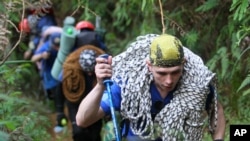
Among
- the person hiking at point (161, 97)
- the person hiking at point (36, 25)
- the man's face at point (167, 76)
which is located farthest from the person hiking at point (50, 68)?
the man's face at point (167, 76)

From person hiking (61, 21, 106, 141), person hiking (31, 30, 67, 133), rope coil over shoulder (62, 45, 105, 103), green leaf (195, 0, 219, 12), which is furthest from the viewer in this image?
person hiking (31, 30, 67, 133)

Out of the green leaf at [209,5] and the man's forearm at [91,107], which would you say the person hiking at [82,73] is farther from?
the man's forearm at [91,107]

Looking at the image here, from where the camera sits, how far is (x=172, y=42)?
18.2 ft

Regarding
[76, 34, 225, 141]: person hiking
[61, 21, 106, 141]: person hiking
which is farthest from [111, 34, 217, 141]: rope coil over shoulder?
[61, 21, 106, 141]: person hiking

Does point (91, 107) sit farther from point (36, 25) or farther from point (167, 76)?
point (36, 25)

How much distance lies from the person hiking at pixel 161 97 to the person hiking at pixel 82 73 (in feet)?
8.53

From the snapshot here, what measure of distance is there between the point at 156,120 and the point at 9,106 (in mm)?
1326

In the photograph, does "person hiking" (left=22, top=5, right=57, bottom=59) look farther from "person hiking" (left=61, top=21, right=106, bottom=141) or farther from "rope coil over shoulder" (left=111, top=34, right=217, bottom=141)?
"rope coil over shoulder" (left=111, top=34, right=217, bottom=141)

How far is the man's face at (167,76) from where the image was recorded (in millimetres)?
5453

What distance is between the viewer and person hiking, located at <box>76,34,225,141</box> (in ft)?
18.0

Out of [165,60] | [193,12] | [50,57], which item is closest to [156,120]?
[165,60]

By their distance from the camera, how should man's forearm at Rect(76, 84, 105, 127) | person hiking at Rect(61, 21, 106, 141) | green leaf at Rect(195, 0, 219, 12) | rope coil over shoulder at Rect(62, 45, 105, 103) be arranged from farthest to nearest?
rope coil over shoulder at Rect(62, 45, 105, 103)
person hiking at Rect(61, 21, 106, 141)
green leaf at Rect(195, 0, 219, 12)
man's forearm at Rect(76, 84, 105, 127)

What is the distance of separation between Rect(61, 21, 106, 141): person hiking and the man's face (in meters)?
2.79

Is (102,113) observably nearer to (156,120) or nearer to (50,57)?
(156,120)
